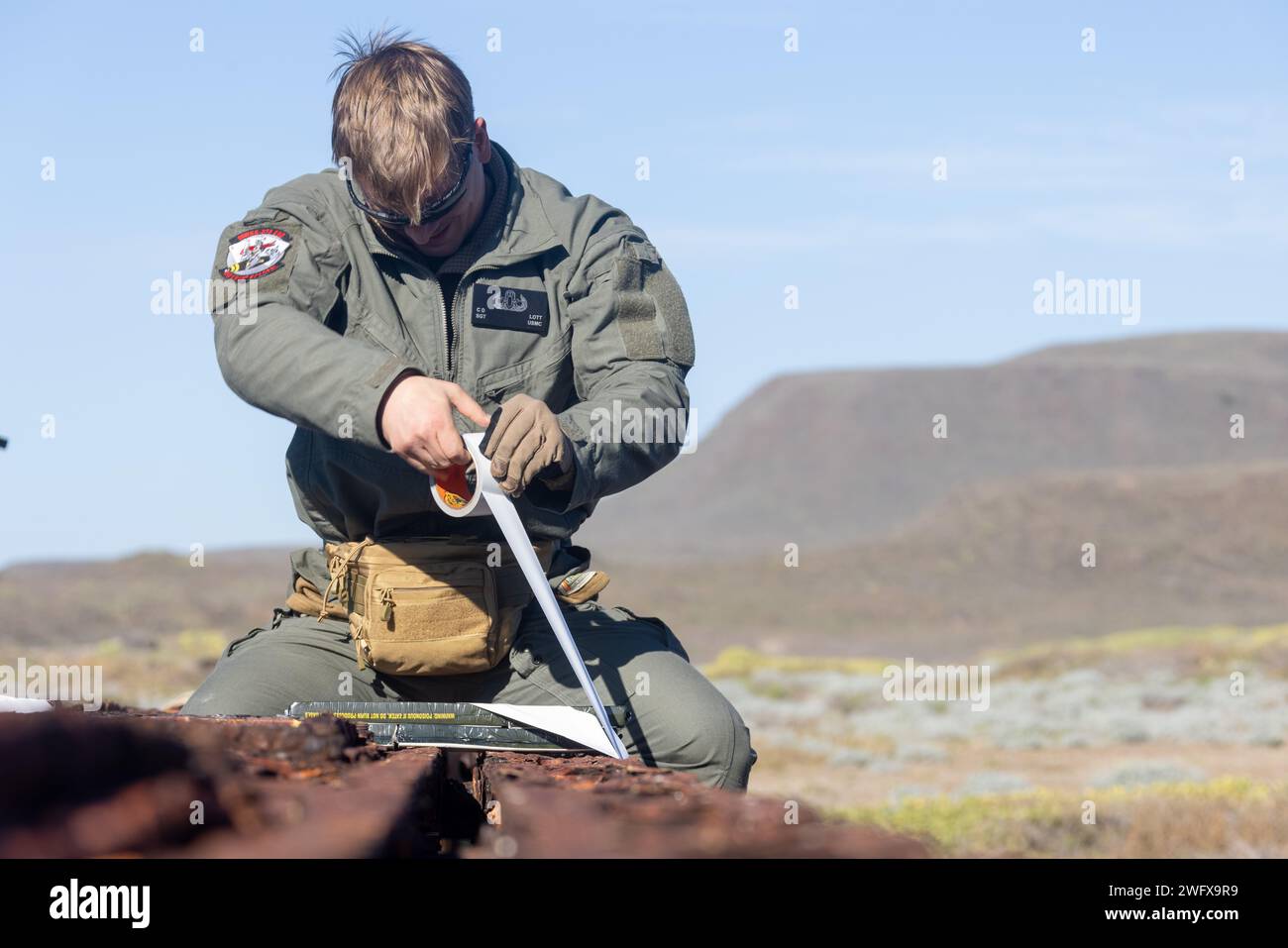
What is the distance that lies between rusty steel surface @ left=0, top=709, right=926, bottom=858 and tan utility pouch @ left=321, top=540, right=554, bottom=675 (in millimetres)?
1141

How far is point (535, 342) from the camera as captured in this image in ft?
12.5

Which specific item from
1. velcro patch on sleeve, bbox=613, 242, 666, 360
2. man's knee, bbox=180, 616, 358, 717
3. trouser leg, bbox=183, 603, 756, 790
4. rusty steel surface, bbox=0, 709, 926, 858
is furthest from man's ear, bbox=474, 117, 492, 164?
rusty steel surface, bbox=0, 709, 926, 858

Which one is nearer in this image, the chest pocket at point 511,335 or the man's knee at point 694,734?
the man's knee at point 694,734

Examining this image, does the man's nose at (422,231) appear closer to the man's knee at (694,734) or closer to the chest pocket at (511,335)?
the chest pocket at (511,335)

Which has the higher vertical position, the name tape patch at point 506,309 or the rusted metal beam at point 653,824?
the name tape patch at point 506,309

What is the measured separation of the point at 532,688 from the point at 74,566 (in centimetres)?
6072

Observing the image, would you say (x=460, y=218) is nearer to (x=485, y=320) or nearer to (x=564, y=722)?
(x=485, y=320)

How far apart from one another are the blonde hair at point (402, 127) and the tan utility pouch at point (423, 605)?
83 cm

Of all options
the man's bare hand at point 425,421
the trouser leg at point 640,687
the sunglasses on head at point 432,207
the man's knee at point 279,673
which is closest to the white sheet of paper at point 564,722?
the trouser leg at point 640,687

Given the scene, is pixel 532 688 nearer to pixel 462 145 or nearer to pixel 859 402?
pixel 462 145

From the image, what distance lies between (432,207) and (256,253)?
447 mm

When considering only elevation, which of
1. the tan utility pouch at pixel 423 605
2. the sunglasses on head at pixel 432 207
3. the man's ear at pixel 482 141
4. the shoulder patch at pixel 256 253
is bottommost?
the tan utility pouch at pixel 423 605

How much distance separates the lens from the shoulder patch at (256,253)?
3567mm
